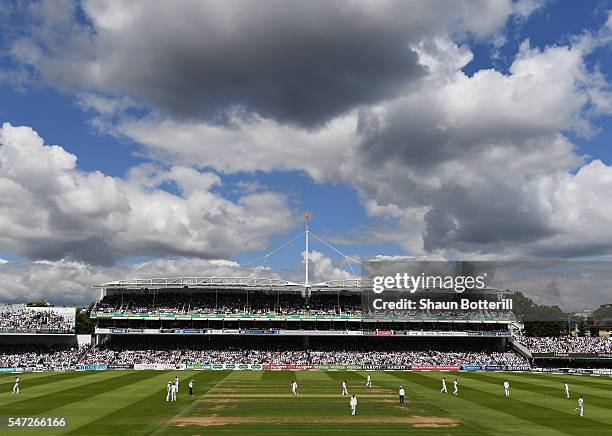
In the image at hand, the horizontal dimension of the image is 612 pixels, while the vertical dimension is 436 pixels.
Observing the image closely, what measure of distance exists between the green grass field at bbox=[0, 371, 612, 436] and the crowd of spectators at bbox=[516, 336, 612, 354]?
834 inches

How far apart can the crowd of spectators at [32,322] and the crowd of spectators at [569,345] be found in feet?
233

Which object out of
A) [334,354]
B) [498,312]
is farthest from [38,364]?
[498,312]

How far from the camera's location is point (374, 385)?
5312cm

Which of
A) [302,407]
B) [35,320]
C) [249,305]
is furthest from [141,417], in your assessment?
[35,320]

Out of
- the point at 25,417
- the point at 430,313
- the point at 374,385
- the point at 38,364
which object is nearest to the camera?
the point at 25,417

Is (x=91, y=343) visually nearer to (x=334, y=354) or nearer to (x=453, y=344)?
(x=334, y=354)

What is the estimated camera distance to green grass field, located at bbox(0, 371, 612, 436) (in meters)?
30.4

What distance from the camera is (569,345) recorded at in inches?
3219

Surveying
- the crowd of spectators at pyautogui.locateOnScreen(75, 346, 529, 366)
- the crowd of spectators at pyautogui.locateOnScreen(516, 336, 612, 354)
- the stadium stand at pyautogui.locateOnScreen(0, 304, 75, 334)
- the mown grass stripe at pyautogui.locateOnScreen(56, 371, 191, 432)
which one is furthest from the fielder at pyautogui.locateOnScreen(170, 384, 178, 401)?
the crowd of spectators at pyautogui.locateOnScreen(516, 336, 612, 354)

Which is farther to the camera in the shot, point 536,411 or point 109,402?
point 109,402

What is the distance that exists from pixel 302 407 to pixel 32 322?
210ft

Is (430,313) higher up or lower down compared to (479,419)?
higher up

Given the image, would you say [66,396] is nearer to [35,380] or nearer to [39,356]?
[35,380]

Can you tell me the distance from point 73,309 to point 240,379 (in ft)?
144
